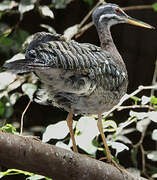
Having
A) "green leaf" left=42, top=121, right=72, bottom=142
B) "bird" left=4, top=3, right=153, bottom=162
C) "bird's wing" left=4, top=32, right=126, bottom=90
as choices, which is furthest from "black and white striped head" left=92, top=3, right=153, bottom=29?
"green leaf" left=42, top=121, right=72, bottom=142

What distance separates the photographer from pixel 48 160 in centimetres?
113

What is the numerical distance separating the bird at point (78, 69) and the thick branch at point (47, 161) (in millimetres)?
188

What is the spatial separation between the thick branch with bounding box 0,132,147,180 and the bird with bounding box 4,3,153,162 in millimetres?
188

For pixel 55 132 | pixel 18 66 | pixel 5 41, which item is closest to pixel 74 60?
pixel 18 66

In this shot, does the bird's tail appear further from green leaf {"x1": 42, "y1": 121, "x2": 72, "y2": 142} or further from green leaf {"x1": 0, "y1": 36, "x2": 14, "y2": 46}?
green leaf {"x1": 0, "y1": 36, "x2": 14, "y2": 46}

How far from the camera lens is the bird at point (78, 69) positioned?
46.3 inches

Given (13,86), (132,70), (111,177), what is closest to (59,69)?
(111,177)

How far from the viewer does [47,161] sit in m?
1.12

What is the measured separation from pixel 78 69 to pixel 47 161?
0.29 meters

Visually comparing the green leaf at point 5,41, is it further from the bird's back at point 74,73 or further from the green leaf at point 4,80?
the bird's back at point 74,73

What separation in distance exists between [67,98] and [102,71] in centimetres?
15

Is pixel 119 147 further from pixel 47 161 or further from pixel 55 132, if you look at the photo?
pixel 47 161

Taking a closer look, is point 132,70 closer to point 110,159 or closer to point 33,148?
point 110,159

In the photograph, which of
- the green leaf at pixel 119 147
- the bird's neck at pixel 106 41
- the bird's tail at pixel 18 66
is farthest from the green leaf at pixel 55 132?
the bird's tail at pixel 18 66
